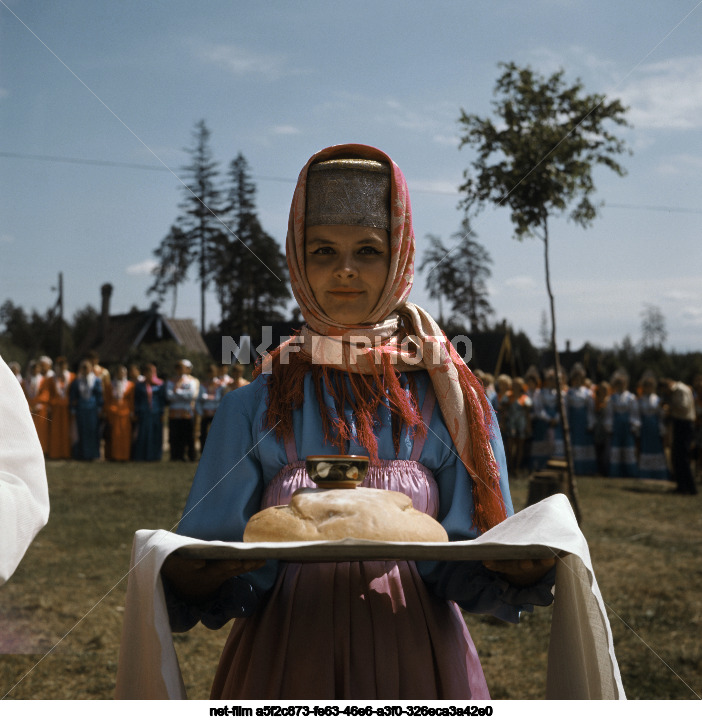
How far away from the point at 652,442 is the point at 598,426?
98 centimetres

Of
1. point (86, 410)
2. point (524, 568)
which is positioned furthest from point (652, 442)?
point (524, 568)

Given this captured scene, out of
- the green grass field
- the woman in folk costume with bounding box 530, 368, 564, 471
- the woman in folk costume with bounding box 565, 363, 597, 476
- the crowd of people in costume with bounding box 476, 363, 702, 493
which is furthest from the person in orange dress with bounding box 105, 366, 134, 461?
the woman in folk costume with bounding box 565, 363, 597, 476

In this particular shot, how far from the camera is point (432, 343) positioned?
1.96 m

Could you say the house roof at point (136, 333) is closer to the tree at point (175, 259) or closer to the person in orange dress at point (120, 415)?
the tree at point (175, 259)

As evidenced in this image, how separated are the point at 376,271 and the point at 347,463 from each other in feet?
1.81

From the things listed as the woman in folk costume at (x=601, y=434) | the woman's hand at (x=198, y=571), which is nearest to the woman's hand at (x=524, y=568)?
Answer: the woman's hand at (x=198, y=571)

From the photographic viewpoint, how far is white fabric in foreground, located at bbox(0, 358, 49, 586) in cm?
134

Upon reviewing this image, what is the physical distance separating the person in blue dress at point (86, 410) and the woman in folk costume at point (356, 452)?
43.6 feet

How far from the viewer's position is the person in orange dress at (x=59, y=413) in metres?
14.5

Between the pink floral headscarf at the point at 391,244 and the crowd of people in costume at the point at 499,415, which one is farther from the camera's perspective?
the crowd of people in costume at the point at 499,415

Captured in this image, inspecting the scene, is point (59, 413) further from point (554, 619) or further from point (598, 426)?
point (554, 619)

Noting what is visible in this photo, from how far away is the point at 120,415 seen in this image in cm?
1466

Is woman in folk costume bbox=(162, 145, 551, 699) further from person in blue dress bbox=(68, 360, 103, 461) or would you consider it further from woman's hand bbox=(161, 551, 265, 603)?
person in blue dress bbox=(68, 360, 103, 461)
